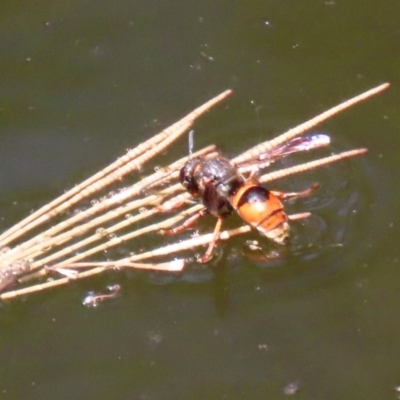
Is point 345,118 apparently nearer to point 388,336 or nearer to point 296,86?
point 296,86

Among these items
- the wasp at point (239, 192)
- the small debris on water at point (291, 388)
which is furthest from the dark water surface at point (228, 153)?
the wasp at point (239, 192)

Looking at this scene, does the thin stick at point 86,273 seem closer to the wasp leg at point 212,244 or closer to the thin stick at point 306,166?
the wasp leg at point 212,244

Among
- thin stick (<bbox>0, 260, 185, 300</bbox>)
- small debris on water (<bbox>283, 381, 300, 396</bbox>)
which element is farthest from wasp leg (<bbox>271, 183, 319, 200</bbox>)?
small debris on water (<bbox>283, 381, 300, 396</bbox>)

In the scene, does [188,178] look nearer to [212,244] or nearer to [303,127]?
[212,244]

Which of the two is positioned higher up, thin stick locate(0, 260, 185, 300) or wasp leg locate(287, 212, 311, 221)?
thin stick locate(0, 260, 185, 300)

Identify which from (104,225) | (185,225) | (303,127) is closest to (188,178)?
(185,225)

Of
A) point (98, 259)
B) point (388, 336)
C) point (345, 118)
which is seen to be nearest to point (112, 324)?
point (98, 259)

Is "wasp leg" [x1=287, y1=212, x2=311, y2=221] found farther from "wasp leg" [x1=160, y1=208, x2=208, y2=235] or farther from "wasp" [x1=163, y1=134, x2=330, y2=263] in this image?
"wasp leg" [x1=160, y1=208, x2=208, y2=235]
